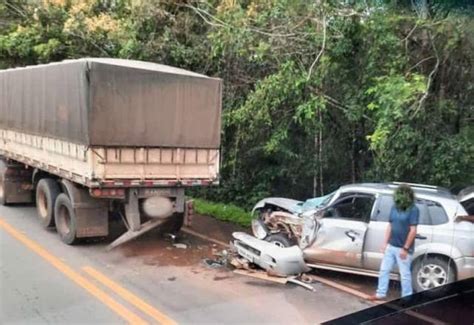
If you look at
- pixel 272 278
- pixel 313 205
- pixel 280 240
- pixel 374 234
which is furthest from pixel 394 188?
pixel 272 278

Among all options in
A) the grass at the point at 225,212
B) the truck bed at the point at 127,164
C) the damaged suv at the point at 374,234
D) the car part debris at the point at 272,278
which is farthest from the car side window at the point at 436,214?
the grass at the point at 225,212

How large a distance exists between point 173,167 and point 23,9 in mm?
11949

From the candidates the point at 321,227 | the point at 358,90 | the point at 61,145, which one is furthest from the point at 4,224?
the point at 358,90

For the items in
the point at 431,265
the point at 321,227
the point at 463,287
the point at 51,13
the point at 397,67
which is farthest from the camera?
the point at 51,13

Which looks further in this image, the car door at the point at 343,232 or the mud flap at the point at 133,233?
the mud flap at the point at 133,233

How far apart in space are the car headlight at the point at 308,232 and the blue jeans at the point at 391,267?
1.22m

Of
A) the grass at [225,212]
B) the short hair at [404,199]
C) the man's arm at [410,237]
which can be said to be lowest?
the grass at [225,212]

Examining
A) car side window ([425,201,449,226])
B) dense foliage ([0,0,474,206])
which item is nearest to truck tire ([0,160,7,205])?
dense foliage ([0,0,474,206])

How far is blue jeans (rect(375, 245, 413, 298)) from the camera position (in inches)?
283

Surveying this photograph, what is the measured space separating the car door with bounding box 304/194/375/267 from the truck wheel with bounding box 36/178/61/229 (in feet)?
16.4

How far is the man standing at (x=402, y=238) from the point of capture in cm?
716

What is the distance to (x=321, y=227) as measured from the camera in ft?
26.8

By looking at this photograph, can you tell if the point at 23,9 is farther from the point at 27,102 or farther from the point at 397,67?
the point at 397,67

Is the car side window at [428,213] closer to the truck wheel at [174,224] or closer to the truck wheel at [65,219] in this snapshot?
the truck wheel at [174,224]
